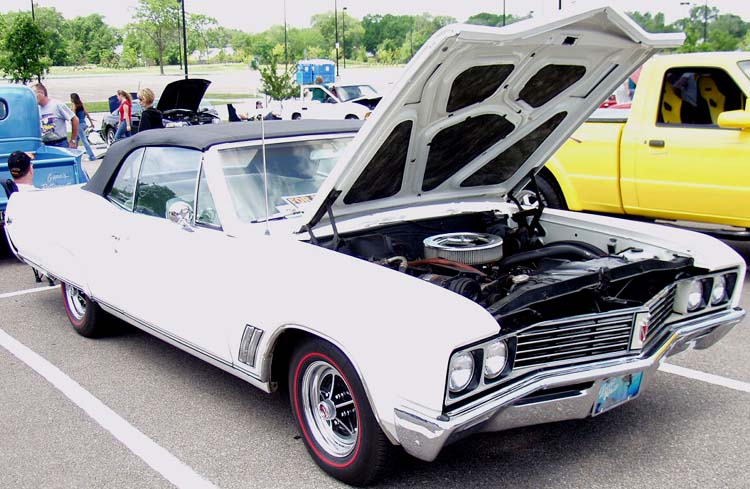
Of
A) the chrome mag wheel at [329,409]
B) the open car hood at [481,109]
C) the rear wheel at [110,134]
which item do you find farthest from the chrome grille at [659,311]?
the rear wheel at [110,134]

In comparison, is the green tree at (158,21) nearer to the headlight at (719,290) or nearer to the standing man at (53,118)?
the standing man at (53,118)

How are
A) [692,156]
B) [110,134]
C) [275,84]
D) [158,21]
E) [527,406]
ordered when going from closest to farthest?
[527,406] → [692,156] → [110,134] → [275,84] → [158,21]

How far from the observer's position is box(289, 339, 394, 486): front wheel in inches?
122

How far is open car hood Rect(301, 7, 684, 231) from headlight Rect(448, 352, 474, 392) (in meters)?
1.23

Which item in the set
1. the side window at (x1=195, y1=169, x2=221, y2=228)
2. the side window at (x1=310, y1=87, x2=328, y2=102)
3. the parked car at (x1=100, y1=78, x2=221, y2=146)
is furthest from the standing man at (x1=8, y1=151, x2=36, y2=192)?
the side window at (x1=310, y1=87, x2=328, y2=102)

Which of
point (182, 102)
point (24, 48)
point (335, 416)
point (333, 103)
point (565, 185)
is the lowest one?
point (335, 416)

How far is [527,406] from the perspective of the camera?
2.97 m

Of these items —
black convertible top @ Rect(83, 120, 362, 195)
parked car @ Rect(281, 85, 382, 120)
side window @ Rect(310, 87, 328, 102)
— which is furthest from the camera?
side window @ Rect(310, 87, 328, 102)

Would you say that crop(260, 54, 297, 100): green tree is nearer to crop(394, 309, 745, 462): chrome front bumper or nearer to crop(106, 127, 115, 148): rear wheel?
crop(106, 127, 115, 148): rear wheel

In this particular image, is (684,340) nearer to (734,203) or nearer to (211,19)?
(734,203)

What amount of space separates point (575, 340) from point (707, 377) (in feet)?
5.83

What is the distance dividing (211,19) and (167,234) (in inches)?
3587

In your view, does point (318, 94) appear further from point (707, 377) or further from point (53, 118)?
point (707, 377)

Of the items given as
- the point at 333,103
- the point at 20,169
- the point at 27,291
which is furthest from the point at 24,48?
the point at 27,291
